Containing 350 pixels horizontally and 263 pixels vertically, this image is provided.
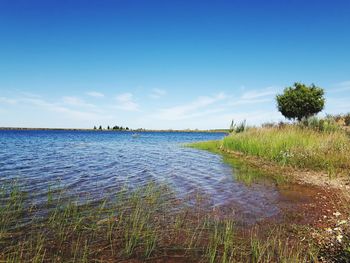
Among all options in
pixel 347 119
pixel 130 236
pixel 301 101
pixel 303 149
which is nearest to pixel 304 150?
pixel 303 149

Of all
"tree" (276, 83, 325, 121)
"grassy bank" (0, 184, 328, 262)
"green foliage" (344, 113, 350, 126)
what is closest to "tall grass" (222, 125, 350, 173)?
"grassy bank" (0, 184, 328, 262)

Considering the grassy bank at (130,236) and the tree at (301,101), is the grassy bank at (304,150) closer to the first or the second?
the grassy bank at (130,236)

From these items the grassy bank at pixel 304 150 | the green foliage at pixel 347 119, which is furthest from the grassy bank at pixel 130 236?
the green foliage at pixel 347 119

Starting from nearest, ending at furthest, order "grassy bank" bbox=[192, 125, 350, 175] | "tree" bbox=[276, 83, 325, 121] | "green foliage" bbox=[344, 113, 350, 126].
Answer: "grassy bank" bbox=[192, 125, 350, 175] → "green foliage" bbox=[344, 113, 350, 126] → "tree" bbox=[276, 83, 325, 121]

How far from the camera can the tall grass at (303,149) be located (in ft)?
49.7

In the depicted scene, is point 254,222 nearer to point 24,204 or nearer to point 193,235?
point 193,235

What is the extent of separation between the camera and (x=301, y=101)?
4409 centimetres

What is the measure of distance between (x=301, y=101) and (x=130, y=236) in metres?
43.6

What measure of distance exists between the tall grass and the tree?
2403cm

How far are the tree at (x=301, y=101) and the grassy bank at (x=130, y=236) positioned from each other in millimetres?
40625

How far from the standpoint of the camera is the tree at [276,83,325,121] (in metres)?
44.2

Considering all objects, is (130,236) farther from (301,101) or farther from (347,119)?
(301,101)

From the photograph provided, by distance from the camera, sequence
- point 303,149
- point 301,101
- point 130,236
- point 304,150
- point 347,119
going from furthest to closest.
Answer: point 301,101 → point 347,119 → point 303,149 → point 304,150 → point 130,236

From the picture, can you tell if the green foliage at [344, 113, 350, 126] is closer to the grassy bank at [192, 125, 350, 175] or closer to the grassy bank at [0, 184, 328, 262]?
the grassy bank at [192, 125, 350, 175]
